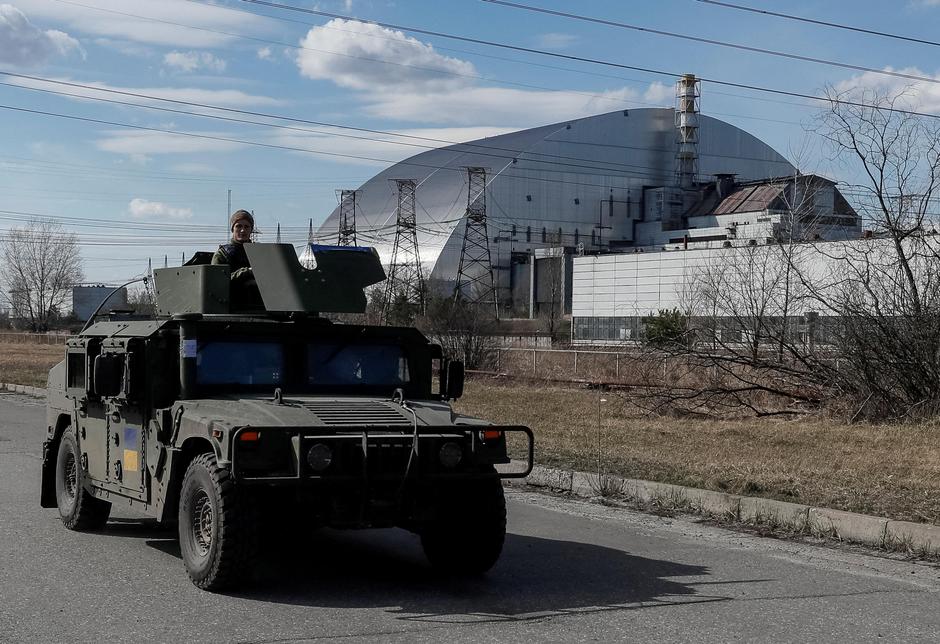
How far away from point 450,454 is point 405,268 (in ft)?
226

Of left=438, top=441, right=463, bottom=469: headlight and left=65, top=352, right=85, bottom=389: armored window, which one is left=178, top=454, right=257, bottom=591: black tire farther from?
left=65, top=352, right=85, bottom=389: armored window

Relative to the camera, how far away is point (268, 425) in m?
7.05

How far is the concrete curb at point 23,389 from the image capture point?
2959cm

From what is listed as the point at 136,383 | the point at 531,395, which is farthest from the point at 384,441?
the point at 531,395

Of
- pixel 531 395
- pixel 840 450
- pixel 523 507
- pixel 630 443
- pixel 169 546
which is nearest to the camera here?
pixel 169 546

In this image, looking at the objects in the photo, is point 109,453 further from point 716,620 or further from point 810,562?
point 810,562

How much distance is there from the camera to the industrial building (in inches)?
3487

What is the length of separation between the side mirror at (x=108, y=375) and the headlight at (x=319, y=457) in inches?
88.0

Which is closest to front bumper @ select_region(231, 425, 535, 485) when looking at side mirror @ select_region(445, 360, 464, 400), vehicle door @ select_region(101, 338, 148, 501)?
side mirror @ select_region(445, 360, 464, 400)

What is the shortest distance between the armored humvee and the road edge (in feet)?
11.2

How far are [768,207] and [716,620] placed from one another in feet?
254

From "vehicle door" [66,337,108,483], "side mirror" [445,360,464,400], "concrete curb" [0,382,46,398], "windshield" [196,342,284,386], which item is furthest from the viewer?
"concrete curb" [0,382,46,398]

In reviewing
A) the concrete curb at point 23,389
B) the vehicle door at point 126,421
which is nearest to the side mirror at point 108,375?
the vehicle door at point 126,421

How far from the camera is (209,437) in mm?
7266
